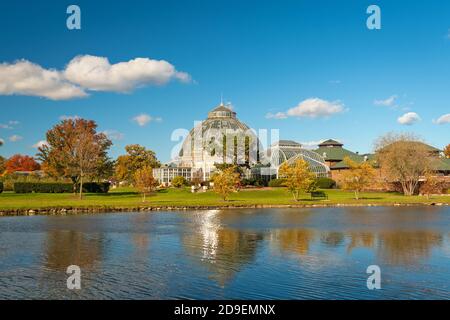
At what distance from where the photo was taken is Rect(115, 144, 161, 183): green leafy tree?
358 feet

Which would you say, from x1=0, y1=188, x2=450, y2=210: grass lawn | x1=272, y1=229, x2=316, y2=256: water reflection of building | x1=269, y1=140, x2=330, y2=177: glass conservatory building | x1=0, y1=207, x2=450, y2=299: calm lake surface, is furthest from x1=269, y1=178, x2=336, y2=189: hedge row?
x1=272, y1=229, x2=316, y2=256: water reflection of building

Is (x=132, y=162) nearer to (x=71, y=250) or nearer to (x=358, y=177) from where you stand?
(x=358, y=177)

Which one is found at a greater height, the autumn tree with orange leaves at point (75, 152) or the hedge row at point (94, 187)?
the autumn tree with orange leaves at point (75, 152)

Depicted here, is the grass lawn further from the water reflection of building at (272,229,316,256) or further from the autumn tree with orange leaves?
the water reflection of building at (272,229,316,256)

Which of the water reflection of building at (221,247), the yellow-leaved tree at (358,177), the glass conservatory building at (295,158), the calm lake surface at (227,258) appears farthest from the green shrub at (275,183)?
the water reflection of building at (221,247)

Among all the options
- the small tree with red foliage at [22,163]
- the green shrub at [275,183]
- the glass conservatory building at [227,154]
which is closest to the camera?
the green shrub at [275,183]

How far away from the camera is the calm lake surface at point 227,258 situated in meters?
17.9

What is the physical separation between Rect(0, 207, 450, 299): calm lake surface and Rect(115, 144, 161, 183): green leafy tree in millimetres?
66889

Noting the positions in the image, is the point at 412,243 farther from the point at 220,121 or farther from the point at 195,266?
the point at 220,121

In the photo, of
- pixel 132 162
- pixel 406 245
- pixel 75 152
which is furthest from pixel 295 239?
pixel 132 162

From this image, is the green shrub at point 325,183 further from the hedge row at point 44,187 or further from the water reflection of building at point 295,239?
the water reflection of building at point 295,239

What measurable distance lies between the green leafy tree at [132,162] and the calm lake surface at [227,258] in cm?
6689

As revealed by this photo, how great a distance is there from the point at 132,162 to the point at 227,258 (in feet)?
291
